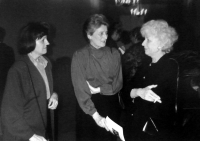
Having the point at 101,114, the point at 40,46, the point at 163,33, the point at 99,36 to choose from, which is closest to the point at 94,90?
the point at 101,114

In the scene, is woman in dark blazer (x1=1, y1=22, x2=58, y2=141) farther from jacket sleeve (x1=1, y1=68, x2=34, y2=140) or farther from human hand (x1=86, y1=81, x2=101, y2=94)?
human hand (x1=86, y1=81, x2=101, y2=94)

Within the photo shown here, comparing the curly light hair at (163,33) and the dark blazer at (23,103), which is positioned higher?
the curly light hair at (163,33)

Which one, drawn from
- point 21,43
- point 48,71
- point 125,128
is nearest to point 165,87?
point 48,71

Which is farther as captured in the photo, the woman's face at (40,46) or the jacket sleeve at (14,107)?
the woman's face at (40,46)

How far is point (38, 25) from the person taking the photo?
1.06 m

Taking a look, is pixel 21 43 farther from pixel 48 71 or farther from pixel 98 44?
pixel 98 44

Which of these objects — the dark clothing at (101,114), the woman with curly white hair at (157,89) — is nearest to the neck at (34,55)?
the dark clothing at (101,114)

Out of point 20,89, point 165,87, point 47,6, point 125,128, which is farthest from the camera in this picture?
point 125,128

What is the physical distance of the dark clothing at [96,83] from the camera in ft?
4.11

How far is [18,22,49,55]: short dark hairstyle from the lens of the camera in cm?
102

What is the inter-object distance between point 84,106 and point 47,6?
98 cm

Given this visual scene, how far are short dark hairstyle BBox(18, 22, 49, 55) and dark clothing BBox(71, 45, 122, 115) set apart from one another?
1.01ft

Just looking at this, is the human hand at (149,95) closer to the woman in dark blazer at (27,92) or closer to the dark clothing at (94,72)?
the dark clothing at (94,72)

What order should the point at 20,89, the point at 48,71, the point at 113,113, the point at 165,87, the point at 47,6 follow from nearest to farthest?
1. the point at 20,89
2. the point at 165,87
3. the point at 48,71
4. the point at 113,113
5. the point at 47,6
